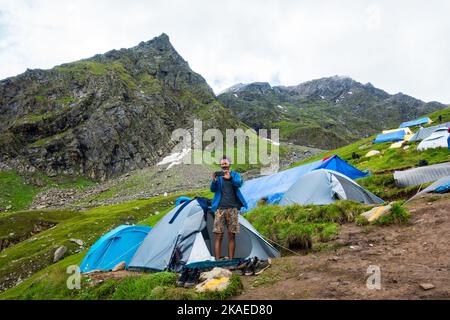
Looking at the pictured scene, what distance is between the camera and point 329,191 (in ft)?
61.3

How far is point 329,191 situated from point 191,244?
9615 mm

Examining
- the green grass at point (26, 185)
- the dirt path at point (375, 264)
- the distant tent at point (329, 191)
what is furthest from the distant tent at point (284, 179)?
the green grass at point (26, 185)

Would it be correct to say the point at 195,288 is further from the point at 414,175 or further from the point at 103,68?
the point at 103,68

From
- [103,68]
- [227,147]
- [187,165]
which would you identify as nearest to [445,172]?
[187,165]

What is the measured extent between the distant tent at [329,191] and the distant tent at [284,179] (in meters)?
6.05

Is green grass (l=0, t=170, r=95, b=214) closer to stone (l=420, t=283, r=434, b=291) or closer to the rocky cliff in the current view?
the rocky cliff

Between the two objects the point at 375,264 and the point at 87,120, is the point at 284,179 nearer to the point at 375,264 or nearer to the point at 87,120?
the point at 375,264

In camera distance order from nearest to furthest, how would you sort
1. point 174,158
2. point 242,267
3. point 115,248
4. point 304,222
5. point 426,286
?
1. point 426,286
2. point 242,267
3. point 304,222
4. point 115,248
5. point 174,158

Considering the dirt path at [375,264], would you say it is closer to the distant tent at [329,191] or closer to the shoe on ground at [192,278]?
the shoe on ground at [192,278]

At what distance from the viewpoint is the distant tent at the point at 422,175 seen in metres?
19.9

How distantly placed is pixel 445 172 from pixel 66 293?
20526 millimetres

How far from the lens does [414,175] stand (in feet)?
68.4

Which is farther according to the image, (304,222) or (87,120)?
(87,120)

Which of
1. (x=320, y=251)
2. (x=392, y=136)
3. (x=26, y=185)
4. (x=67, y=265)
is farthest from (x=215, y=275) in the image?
(x=26, y=185)
